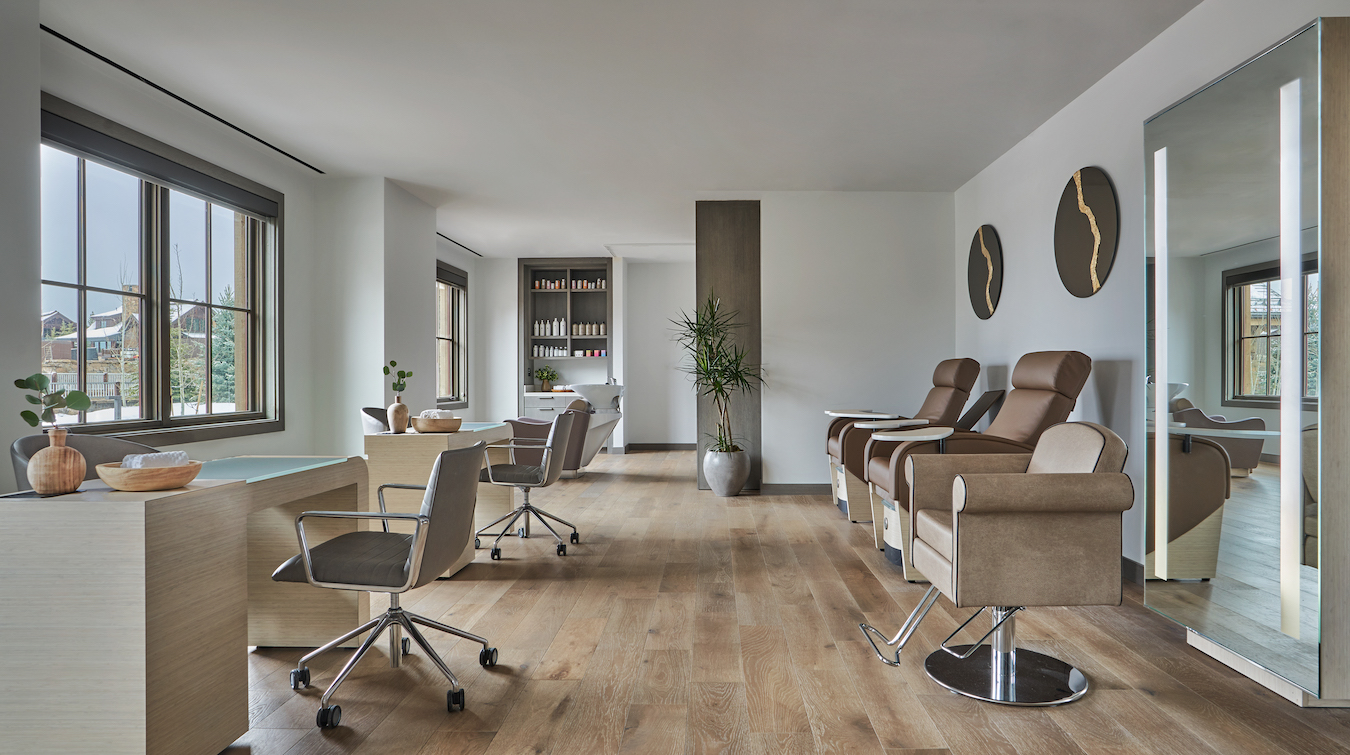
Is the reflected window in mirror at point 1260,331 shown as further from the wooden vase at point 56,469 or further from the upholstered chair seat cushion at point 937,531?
the wooden vase at point 56,469

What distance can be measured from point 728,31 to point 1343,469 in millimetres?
2784

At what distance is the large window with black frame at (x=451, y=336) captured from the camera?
8.70 metres

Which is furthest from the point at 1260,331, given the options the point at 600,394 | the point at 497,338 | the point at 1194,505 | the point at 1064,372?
the point at 497,338

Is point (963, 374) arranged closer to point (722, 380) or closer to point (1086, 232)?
point (1086, 232)

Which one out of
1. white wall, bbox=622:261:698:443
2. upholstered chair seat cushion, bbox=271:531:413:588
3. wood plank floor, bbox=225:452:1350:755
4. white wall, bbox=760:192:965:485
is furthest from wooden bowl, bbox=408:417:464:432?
white wall, bbox=622:261:698:443

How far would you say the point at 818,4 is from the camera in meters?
3.06

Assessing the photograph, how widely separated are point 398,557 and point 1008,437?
314 cm

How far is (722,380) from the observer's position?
6.10 meters

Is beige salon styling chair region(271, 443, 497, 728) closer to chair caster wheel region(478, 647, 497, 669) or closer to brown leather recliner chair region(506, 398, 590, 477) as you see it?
chair caster wheel region(478, 647, 497, 669)

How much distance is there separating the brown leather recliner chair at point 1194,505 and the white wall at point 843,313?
361cm

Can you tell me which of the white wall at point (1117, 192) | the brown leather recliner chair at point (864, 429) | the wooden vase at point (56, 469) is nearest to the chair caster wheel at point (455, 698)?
the wooden vase at point (56, 469)

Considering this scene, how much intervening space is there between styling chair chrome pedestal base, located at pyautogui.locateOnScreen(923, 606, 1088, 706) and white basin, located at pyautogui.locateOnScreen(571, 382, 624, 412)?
6473 millimetres

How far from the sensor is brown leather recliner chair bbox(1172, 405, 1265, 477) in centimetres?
226

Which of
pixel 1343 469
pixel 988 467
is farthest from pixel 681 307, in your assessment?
pixel 1343 469
